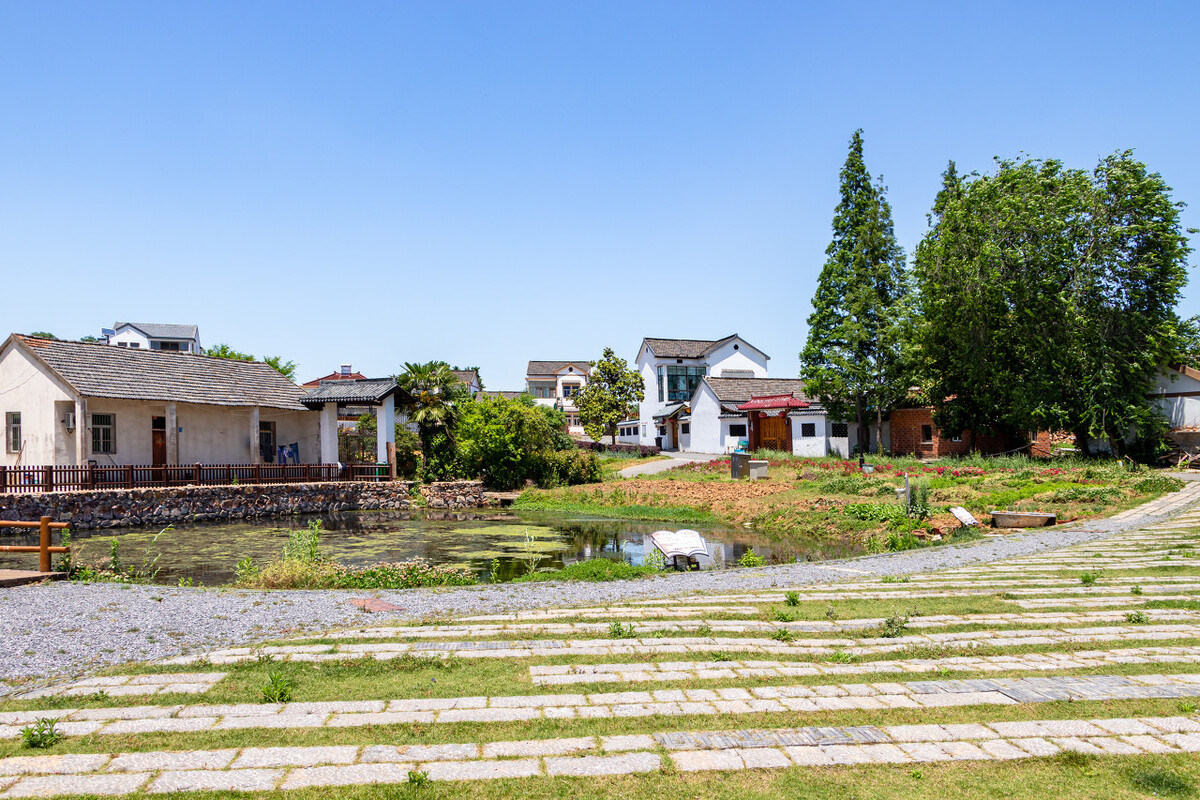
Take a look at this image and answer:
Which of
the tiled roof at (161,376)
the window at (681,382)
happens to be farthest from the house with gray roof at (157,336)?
the window at (681,382)

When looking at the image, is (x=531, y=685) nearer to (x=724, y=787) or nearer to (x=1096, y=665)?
(x=724, y=787)

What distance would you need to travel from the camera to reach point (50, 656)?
21.8ft

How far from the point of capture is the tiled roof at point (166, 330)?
58481 millimetres

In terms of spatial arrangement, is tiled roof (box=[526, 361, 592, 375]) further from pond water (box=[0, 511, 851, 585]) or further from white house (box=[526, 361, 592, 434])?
pond water (box=[0, 511, 851, 585])

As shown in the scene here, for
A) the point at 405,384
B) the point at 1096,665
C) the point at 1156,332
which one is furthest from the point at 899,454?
the point at 1096,665

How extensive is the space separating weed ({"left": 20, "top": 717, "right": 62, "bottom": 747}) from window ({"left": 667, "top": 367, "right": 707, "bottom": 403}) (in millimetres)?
53303

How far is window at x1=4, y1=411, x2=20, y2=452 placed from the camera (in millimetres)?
24969

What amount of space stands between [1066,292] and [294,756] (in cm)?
3186

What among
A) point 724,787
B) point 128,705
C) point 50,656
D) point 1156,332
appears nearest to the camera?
point 724,787

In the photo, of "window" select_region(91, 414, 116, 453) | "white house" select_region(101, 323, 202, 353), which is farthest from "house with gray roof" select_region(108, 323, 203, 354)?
"window" select_region(91, 414, 116, 453)

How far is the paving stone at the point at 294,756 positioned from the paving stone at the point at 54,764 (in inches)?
31.6

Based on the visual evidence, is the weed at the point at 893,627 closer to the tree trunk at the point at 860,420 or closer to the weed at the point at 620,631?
the weed at the point at 620,631

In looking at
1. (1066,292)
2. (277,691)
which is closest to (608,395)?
(1066,292)

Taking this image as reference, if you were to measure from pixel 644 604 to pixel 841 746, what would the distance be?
15.6 feet
